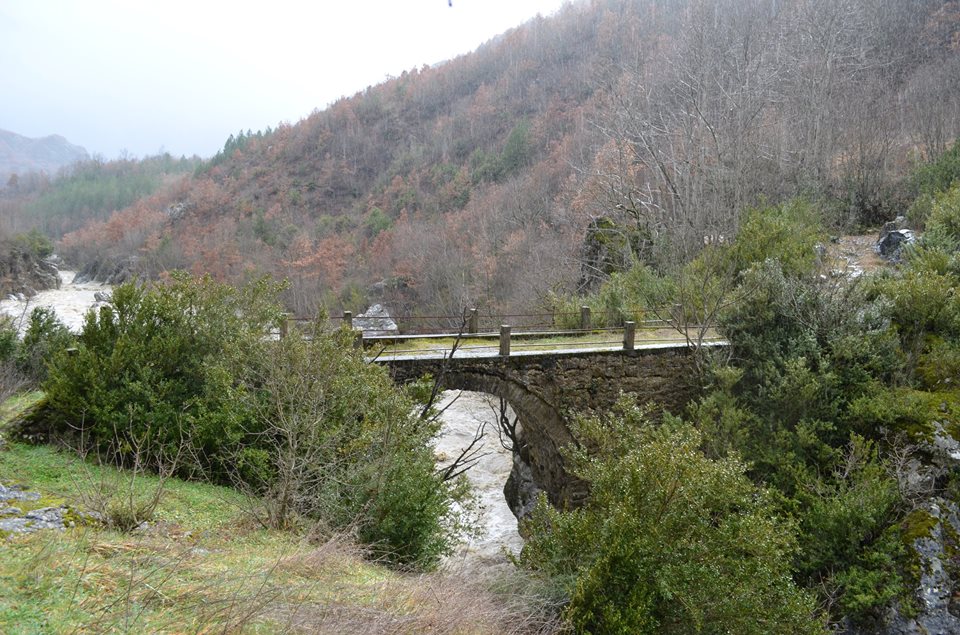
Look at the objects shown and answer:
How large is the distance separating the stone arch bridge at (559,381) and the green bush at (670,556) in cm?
450

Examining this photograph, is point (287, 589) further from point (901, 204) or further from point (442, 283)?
point (442, 283)

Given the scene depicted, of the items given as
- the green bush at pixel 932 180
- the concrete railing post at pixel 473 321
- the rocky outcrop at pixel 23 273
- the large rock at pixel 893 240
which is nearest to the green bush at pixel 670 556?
the concrete railing post at pixel 473 321

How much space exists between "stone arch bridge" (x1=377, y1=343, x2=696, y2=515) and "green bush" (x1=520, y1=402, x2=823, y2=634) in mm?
4505

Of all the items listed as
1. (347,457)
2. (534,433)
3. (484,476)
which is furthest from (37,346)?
(484,476)

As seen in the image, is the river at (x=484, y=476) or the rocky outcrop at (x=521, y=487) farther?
the rocky outcrop at (x=521, y=487)

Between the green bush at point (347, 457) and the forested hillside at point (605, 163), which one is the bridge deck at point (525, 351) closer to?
the green bush at point (347, 457)

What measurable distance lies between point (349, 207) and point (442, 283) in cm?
2776

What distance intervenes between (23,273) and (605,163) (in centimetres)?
4107

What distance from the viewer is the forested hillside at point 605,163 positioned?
22234 mm

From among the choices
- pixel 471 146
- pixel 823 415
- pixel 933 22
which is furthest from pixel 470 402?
pixel 471 146

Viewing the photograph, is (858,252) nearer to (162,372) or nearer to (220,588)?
(162,372)

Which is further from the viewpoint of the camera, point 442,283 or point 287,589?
point 442,283

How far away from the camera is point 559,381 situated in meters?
11.8

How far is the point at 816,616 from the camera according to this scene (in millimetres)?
8500
